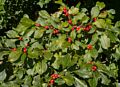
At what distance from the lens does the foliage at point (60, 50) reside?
2673mm

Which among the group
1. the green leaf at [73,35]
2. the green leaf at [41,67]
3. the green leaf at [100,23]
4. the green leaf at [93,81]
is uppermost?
the green leaf at [100,23]

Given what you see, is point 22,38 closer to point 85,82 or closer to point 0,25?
point 85,82

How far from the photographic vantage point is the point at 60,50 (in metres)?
2.83

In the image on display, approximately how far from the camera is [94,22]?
9.05 feet

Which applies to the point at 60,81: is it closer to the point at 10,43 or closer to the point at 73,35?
the point at 73,35

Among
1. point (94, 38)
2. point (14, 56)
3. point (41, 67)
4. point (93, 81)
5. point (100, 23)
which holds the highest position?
point (100, 23)

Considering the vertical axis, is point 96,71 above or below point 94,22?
below

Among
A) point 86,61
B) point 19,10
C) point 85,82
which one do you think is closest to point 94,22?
point 86,61

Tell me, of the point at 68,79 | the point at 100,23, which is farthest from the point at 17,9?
the point at 68,79

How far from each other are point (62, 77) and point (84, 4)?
216 centimetres

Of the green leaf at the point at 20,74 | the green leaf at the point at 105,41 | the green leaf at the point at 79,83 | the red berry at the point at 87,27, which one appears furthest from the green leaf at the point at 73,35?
the green leaf at the point at 20,74

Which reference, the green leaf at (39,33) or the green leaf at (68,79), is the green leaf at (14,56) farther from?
the green leaf at (68,79)

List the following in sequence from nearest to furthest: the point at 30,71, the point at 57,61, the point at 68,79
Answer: the point at 68,79
the point at 57,61
the point at 30,71

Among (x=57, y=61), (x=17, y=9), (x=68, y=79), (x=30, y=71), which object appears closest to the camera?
(x=68, y=79)
